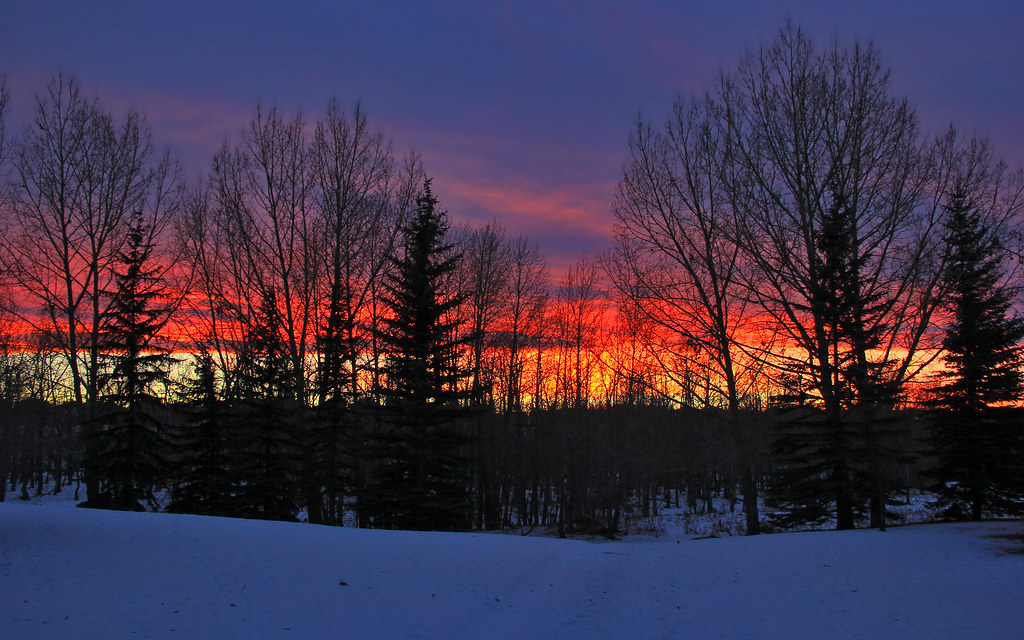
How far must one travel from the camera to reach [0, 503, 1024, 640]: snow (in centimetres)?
621

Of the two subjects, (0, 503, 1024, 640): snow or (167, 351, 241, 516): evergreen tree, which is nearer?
(0, 503, 1024, 640): snow

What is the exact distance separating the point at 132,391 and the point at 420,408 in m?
10.9

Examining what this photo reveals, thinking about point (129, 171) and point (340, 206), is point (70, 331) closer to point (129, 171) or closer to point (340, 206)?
point (129, 171)

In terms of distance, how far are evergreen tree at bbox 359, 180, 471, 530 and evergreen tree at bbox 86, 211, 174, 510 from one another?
800 cm

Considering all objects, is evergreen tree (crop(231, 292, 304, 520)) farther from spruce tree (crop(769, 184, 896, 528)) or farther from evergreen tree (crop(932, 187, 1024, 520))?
evergreen tree (crop(932, 187, 1024, 520))

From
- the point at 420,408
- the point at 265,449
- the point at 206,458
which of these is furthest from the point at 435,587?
the point at 206,458

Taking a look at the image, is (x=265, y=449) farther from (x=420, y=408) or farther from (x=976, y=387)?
(x=976, y=387)

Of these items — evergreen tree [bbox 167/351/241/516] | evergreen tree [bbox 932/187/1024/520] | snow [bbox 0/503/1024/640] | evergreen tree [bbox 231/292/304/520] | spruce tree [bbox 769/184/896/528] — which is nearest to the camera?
snow [bbox 0/503/1024/640]

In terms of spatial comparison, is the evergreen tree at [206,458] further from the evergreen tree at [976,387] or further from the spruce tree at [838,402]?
the evergreen tree at [976,387]

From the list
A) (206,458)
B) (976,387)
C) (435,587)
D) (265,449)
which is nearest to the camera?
(435,587)

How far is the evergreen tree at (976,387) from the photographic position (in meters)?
17.7

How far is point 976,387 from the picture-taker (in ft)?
60.0

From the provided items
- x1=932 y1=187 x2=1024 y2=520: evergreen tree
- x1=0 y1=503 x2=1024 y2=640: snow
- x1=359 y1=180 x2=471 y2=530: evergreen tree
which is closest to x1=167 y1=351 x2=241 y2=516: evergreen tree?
x1=359 y1=180 x2=471 y2=530: evergreen tree

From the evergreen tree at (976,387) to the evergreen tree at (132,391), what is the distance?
27.3 metres
